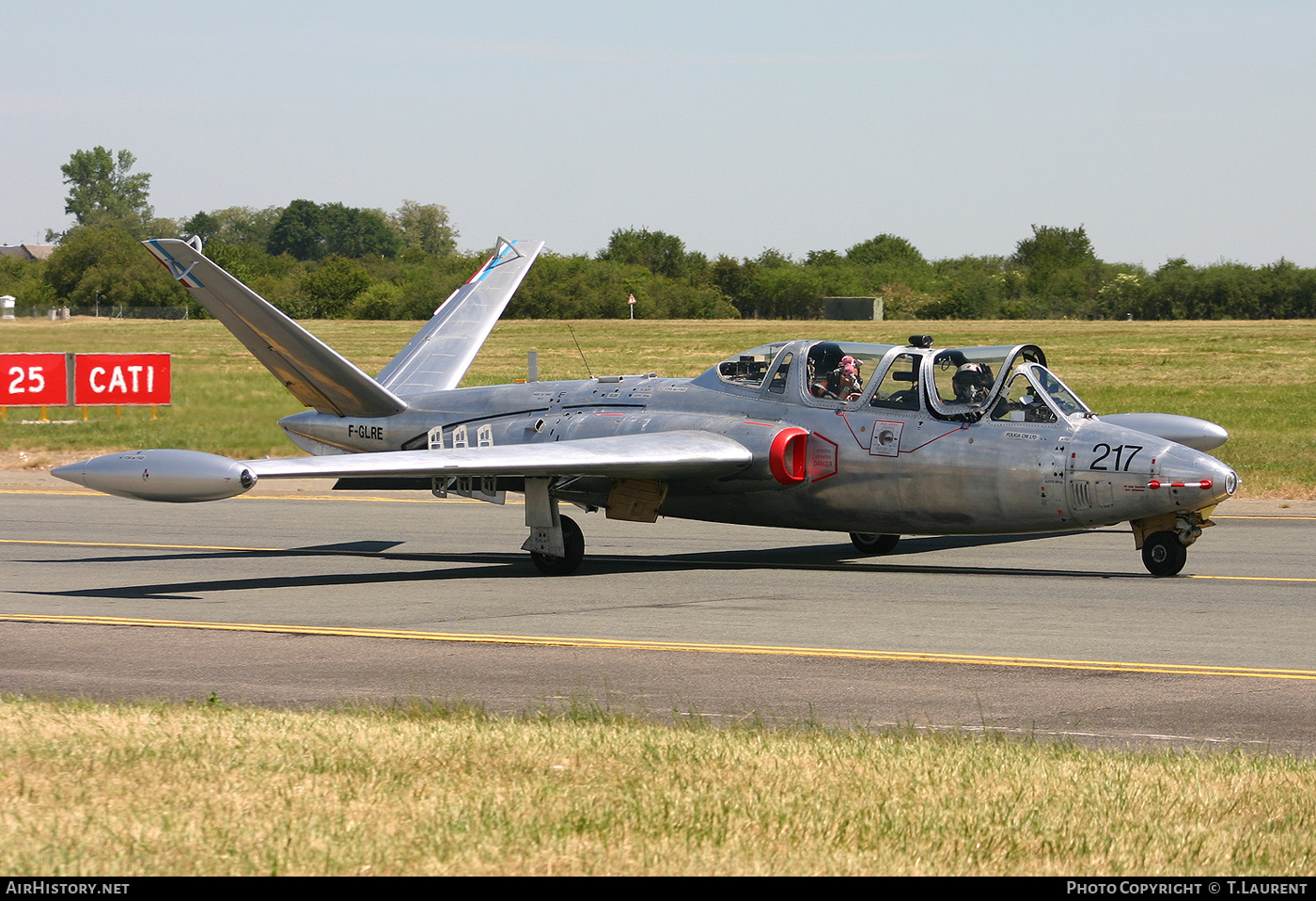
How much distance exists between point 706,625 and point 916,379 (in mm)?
4713

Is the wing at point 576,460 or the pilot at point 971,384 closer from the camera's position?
the wing at point 576,460

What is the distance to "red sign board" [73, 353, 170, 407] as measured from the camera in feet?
127

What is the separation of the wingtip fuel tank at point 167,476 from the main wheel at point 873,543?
25.7 ft

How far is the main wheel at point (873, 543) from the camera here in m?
19.0

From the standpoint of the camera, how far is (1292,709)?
10188mm

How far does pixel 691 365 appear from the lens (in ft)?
235

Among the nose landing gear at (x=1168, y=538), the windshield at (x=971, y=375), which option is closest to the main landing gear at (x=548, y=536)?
the windshield at (x=971, y=375)

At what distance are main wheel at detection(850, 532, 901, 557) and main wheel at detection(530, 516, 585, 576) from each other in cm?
348

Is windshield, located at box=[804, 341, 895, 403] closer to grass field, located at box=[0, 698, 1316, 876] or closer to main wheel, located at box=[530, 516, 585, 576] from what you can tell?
main wheel, located at box=[530, 516, 585, 576]

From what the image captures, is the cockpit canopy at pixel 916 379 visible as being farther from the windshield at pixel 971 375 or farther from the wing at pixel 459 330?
the wing at pixel 459 330

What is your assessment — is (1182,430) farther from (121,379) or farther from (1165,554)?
(121,379)

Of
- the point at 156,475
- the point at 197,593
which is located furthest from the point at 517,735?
the point at 197,593
